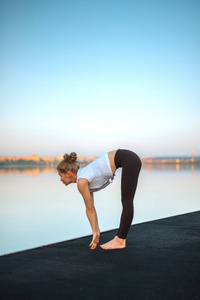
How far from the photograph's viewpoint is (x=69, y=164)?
260 centimetres

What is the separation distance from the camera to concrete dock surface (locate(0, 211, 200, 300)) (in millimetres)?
1639

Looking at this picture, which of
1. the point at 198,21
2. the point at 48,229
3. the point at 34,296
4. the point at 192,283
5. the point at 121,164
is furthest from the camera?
the point at 198,21

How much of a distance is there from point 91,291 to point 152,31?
1369 cm

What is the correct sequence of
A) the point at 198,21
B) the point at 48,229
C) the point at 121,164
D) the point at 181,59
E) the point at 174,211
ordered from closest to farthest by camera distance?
the point at 121,164
the point at 48,229
the point at 174,211
the point at 198,21
the point at 181,59

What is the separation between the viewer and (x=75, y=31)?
14.4 m

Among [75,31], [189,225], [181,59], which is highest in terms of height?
[75,31]

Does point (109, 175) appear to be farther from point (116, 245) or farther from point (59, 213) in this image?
point (59, 213)

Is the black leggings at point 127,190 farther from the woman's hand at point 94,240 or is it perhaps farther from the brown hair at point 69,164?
the brown hair at point 69,164

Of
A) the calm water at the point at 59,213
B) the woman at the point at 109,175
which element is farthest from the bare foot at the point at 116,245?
the calm water at the point at 59,213

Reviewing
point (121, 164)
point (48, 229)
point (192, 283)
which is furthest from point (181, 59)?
point (192, 283)

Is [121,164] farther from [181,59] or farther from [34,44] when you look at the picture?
[34,44]

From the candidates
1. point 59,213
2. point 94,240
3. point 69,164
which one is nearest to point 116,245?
point 94,240

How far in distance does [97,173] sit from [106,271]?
791 mm

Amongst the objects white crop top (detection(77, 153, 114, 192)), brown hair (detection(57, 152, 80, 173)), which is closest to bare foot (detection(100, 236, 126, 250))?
white crop top (detection(77, 153, 114, 192))
